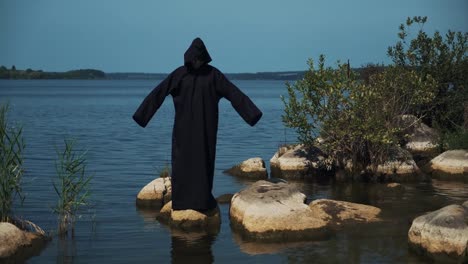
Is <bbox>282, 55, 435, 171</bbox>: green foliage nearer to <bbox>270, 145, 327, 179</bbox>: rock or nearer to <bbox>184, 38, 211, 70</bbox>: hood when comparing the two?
<bbox>270, 145, 327, 179</bbox>: rock

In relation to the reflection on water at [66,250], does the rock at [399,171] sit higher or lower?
higher

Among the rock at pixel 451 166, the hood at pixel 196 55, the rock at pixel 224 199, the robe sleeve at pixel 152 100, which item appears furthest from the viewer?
Answer: the rock at pixel 451 166

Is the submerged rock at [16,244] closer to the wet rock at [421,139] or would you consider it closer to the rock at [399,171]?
the rock at [399,171]

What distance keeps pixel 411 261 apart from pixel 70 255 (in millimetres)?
5362

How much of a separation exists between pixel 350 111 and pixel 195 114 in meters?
7.48

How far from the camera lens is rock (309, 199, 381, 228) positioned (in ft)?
44.1

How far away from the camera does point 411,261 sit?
35.9 ft

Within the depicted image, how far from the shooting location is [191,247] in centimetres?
1186

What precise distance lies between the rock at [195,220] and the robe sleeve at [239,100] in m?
1.92

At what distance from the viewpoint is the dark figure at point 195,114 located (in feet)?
42.0

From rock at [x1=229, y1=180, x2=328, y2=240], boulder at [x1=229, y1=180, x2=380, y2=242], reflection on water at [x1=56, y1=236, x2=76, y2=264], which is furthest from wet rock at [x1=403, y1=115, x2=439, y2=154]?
reflection on water at [x1=56, y1=236, x2=76, y2=264]

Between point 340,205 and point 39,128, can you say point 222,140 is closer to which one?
point 39,128

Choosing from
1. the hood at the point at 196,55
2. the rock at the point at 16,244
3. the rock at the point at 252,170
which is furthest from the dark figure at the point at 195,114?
the rock at the point at 252,170

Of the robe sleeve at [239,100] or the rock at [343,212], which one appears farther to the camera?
the rock at [343,212]
